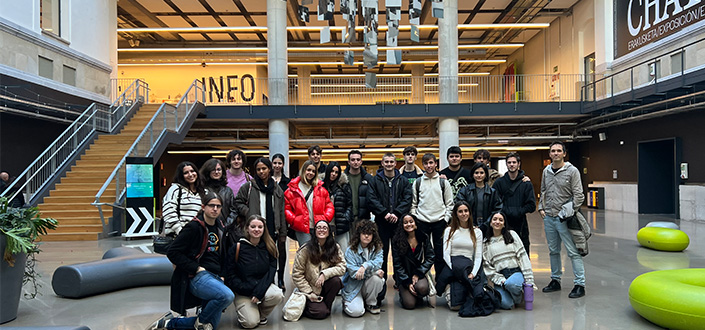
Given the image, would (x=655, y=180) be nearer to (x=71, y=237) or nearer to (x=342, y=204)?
(x=342, y=204)

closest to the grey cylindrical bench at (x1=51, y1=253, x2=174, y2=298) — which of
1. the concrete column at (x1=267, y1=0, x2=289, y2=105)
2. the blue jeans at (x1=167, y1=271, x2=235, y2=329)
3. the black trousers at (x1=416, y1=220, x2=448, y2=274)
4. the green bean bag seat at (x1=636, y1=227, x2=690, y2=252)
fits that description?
the blue jeans at (x1=167, y1=271, x2=235, y2=329)

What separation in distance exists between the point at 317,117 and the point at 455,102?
583cm

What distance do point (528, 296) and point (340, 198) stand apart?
8.54ft

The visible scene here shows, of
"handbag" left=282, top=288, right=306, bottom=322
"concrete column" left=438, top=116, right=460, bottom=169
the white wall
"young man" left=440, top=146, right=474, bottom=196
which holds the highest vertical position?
the white wall

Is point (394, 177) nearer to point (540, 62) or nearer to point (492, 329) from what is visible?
point (492, 329)

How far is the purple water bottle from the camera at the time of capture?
5461mm

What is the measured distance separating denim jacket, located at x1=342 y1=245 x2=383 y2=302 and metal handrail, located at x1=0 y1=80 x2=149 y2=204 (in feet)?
35.0

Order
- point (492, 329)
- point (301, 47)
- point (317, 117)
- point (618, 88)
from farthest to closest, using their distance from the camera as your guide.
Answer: point (301, 47)
point (317, 117)
point (618, 88)
point (492, 329)

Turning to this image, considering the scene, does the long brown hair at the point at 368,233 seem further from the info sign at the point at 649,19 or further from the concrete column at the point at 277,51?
the concrete column at the point at 277,51

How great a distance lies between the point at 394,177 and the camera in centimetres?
654

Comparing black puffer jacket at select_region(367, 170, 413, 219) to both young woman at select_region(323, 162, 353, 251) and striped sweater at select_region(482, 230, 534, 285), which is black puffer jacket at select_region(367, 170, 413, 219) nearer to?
young woman at select_region(323, 162, 353, 251)

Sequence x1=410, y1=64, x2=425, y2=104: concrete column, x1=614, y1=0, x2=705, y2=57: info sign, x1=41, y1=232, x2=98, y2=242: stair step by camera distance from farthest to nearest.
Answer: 1. x1=410, y1=64, x2=425, y2=104: concrete column
2. x1=614, y1=0, x2=705, y2=57: info sign
3. x1=41, y1=232, x2=98, y2=242: stair step

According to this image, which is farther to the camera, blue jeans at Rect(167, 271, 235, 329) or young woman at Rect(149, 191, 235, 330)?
blue jeans at Rect(167, 271, 235, 329)

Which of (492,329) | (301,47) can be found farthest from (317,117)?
(492,329)
